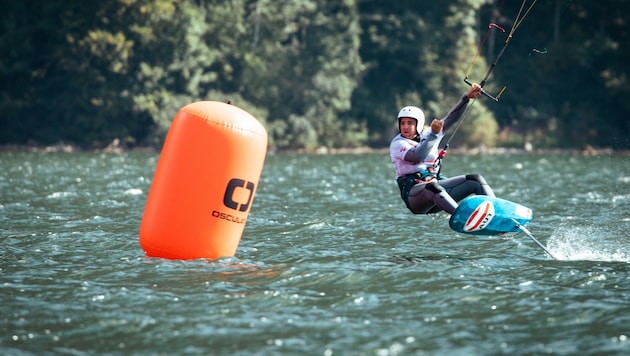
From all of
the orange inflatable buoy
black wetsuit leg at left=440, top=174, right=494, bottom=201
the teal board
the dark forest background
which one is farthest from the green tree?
the orange inflatable buoy

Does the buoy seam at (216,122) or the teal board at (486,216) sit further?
the teal board at (486,216)

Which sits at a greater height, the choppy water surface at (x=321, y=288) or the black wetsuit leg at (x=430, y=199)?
the black wetsuit leg at (x=430, y=199)

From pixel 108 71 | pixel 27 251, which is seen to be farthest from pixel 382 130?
pixel 27 251

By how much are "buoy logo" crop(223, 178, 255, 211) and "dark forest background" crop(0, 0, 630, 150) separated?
137ft

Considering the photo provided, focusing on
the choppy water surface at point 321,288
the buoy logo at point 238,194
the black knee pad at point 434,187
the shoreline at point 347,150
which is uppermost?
the black knee pad at point 434,187

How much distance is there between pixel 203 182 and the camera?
11.3m

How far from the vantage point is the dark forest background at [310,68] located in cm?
5512

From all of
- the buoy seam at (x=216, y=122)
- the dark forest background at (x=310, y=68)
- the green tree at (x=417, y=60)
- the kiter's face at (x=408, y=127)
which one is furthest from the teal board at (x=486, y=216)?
the green tree at (x=417, y=60)

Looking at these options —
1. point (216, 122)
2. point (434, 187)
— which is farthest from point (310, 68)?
point (216, 122)

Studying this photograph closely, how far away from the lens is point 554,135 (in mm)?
62125

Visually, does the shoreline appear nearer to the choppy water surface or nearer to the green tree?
the green tree

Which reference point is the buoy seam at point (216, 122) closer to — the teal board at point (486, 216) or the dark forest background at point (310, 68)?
the teal board at point (486, 216)

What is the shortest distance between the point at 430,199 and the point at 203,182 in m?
3.32

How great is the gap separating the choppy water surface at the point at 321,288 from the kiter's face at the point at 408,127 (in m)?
1.59
